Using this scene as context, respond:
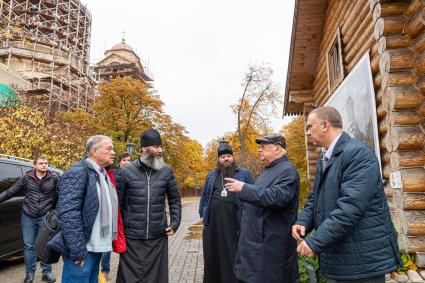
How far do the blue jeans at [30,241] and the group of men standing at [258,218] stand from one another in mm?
2567

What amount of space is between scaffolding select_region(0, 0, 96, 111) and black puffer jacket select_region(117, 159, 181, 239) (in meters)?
39.0

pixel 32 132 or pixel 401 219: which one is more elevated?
pixel 32 132

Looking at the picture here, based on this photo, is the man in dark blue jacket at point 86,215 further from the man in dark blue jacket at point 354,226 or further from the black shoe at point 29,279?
the black shoe at point 29,279

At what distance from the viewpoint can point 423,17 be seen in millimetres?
4289

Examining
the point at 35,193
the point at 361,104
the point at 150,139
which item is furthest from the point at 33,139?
the point at 361,104

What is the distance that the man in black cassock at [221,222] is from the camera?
5320 millimetres

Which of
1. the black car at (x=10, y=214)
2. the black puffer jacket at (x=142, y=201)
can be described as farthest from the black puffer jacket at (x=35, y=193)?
the black puffer jacket at (x=142, y=201)

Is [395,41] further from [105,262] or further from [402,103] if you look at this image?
[105,262]

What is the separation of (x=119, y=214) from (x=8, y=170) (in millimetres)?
3892

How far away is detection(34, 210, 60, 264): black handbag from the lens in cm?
332

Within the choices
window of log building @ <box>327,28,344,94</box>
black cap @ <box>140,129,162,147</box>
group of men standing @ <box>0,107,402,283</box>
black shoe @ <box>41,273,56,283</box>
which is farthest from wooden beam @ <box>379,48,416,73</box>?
black shoe @ <box>41,273,56,283</box>

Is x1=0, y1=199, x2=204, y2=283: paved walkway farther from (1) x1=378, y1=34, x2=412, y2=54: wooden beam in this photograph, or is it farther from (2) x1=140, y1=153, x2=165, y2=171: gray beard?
(1) x1=378, y1=34, x2=412, y2=54: wooden beam

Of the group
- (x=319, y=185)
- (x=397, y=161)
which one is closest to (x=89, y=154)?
(x=319, y=185)

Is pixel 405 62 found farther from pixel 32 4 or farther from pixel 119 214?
pixel 32 4
